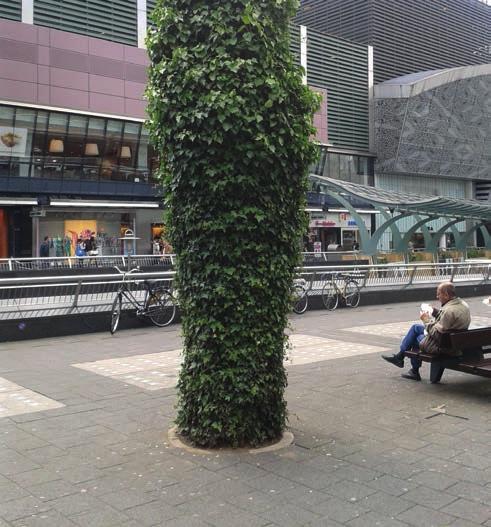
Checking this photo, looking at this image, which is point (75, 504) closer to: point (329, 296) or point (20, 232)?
point (329, 296)

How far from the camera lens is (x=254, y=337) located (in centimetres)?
468

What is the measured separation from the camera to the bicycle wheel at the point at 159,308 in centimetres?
1223

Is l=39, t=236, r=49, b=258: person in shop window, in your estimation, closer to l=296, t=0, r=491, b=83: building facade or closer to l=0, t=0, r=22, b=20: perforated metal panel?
l=0, t=0, r=22, b=20: perforated metal panel

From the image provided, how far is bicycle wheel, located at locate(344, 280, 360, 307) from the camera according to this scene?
637 inches

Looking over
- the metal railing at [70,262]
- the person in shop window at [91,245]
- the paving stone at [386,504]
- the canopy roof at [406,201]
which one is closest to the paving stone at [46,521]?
the paving stone at [386,504]

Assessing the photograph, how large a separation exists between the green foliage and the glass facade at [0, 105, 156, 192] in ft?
91.1

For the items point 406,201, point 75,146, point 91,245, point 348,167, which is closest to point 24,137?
point 75,146

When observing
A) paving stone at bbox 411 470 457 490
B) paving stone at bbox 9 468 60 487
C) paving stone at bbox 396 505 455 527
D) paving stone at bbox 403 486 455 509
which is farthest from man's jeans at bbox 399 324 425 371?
paving stone at bbox 9 468 60 487

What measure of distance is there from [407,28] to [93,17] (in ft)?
102

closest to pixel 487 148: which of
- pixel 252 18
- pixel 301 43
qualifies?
pixel 301 43

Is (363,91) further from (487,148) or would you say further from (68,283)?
(68,283)

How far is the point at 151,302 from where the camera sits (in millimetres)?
12242

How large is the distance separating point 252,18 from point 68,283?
8170 millimetres

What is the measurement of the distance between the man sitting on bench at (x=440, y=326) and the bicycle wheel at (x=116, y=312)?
601cm
